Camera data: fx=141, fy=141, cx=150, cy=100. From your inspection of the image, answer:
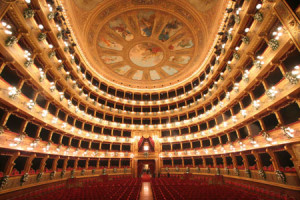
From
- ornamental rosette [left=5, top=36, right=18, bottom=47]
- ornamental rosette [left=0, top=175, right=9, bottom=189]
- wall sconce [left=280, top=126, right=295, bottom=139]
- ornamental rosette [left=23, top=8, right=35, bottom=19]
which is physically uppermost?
ornamental rosette [left=23, top=8, right=35, bottom=19]

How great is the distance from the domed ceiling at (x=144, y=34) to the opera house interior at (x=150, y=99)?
0.51ft

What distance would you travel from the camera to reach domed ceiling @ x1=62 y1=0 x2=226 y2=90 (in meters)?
17.4

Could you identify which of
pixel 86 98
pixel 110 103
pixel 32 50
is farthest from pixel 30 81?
pixel 110 103

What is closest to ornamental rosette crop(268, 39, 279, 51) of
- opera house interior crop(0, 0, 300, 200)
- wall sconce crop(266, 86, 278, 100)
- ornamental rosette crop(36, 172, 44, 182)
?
opera house interior crop(0, 0, 300, 200)

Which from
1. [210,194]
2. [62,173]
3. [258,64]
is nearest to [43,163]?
[62,173]

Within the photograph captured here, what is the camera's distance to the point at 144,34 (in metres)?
21.0

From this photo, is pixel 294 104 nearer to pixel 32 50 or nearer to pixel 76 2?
pixel 32 50

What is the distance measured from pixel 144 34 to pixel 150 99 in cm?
1292

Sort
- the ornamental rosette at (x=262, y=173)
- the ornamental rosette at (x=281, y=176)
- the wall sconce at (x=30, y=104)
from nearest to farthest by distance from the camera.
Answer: the ornamental rosette at (x=281, y=176), the wall sconce at (x=30, y=104), the ornamental rosette at (x=262, y=173)

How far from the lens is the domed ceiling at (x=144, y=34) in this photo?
1741 cm

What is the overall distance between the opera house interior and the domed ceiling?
156 millimetres

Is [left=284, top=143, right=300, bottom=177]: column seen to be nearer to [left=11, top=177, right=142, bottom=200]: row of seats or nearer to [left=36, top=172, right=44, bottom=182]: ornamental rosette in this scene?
A: [left=11, top=177, right=142, bottom=200]: row of seats

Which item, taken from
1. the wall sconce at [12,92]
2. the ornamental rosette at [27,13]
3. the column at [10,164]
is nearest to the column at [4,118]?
the wall sconce at [12,92]

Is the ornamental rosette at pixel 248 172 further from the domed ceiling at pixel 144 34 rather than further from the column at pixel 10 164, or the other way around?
the column at pixel 10 164
